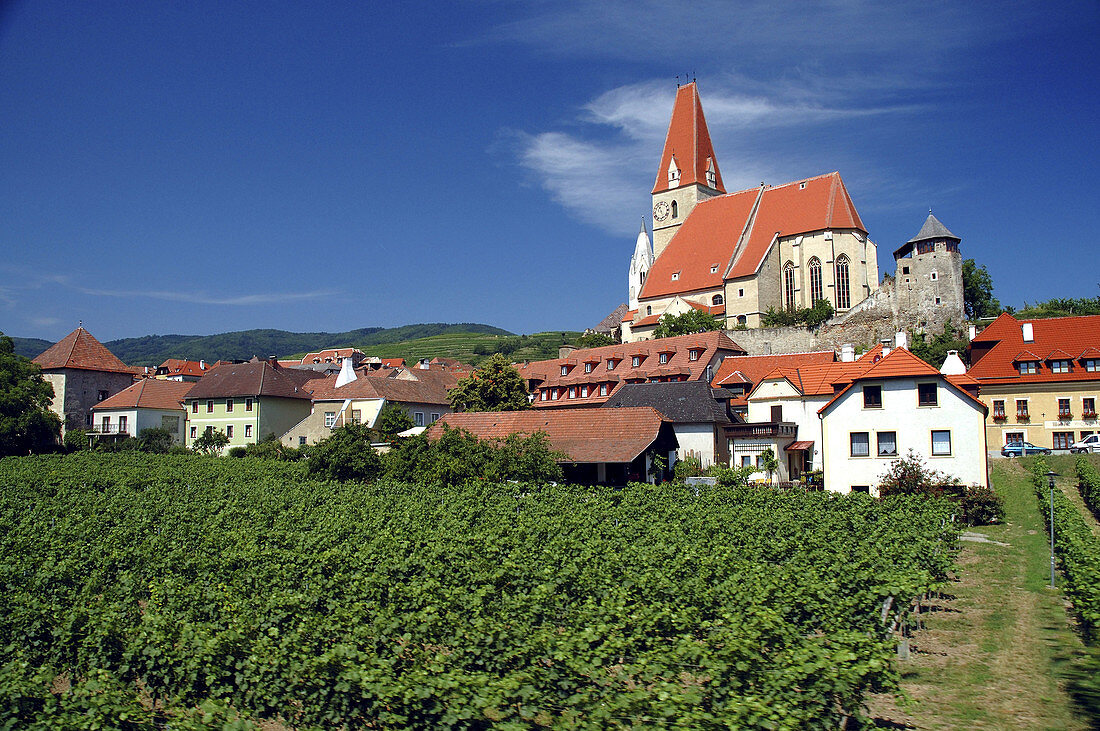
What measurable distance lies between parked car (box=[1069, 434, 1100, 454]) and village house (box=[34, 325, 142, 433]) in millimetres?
Result: 75586

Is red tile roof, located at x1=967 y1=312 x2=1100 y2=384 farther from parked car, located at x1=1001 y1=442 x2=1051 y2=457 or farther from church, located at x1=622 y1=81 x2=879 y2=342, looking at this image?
church, located at x1=622 y1=81 x2=879 y2=342

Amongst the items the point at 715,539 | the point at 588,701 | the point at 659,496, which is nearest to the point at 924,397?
the point at 659,496

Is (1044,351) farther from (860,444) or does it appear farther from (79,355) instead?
(79,355)

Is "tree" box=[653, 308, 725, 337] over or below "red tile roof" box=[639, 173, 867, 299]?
below

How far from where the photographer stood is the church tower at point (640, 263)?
123 metres

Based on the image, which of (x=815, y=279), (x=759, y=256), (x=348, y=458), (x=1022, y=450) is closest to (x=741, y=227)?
(x=759, y=256)

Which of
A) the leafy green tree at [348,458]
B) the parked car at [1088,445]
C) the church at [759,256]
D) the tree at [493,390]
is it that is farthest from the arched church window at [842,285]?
the leafy green tree at [348,458]

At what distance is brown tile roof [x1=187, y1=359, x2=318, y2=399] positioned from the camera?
66.9 meters

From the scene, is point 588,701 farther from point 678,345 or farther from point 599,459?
point 678,345

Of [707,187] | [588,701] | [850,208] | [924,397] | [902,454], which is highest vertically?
[707,187]

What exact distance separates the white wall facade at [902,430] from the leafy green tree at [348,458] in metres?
21.8

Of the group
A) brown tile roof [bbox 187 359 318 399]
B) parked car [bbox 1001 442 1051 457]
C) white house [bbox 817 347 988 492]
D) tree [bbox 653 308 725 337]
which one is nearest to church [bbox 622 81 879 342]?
tree [bbox 653 308 725 337]

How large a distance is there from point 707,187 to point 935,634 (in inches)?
3569

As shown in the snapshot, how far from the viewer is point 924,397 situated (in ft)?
112
